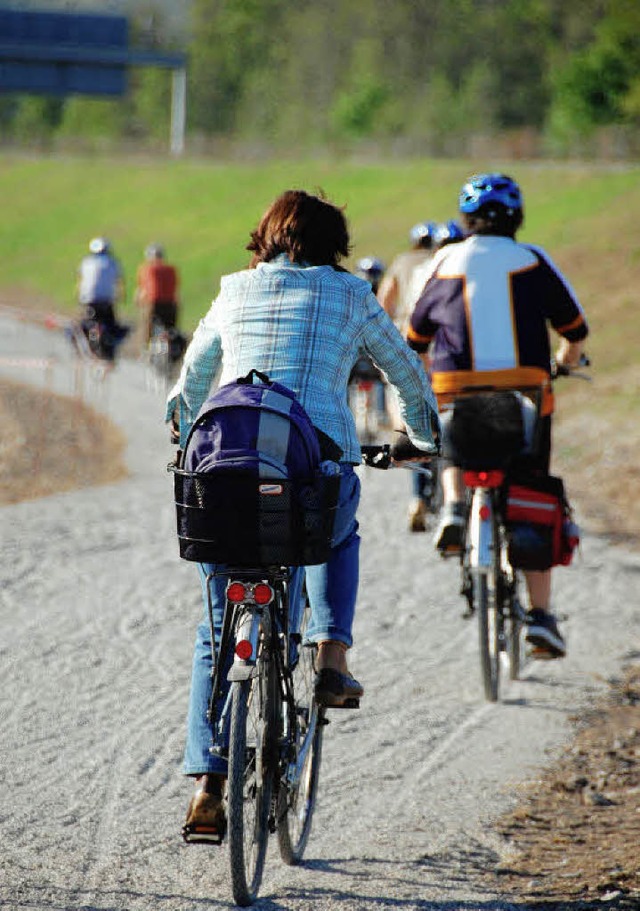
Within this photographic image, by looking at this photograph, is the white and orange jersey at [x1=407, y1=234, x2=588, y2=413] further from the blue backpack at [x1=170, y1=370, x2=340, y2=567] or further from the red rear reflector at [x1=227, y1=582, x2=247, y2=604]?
the red rear reflector at [x1=227, y1=582, x2=247, y2=604]

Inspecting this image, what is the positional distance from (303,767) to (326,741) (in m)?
1.27

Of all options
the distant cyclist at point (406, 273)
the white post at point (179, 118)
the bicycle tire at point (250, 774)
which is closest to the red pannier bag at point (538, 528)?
the bicycle tire at point (250, 774)

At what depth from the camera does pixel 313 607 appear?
14.5ft

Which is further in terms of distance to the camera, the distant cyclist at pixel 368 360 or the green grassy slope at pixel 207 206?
the green grassy slope at pixel 207 206

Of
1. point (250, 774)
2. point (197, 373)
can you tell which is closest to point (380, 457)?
point (197, 373)

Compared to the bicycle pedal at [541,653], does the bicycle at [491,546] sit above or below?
above

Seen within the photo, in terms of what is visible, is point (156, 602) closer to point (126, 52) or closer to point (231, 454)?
point (231, 454)

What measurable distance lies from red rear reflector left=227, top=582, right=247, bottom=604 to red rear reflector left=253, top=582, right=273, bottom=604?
0.11 ft

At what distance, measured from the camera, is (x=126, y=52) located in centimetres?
6850

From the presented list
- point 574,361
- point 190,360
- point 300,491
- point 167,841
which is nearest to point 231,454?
point 300,491

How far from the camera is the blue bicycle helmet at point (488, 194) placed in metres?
6.43

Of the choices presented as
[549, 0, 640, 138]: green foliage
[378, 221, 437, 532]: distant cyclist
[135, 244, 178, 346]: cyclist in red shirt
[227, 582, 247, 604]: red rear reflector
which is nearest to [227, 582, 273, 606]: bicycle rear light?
[227, 582, 247, 604]: red rear reflector

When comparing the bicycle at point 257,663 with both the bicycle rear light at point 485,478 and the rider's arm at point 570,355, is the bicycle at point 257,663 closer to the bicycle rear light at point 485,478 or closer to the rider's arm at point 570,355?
the bicycle rear light at point 485,478

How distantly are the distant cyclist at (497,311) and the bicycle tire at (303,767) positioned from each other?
6.18 ft
